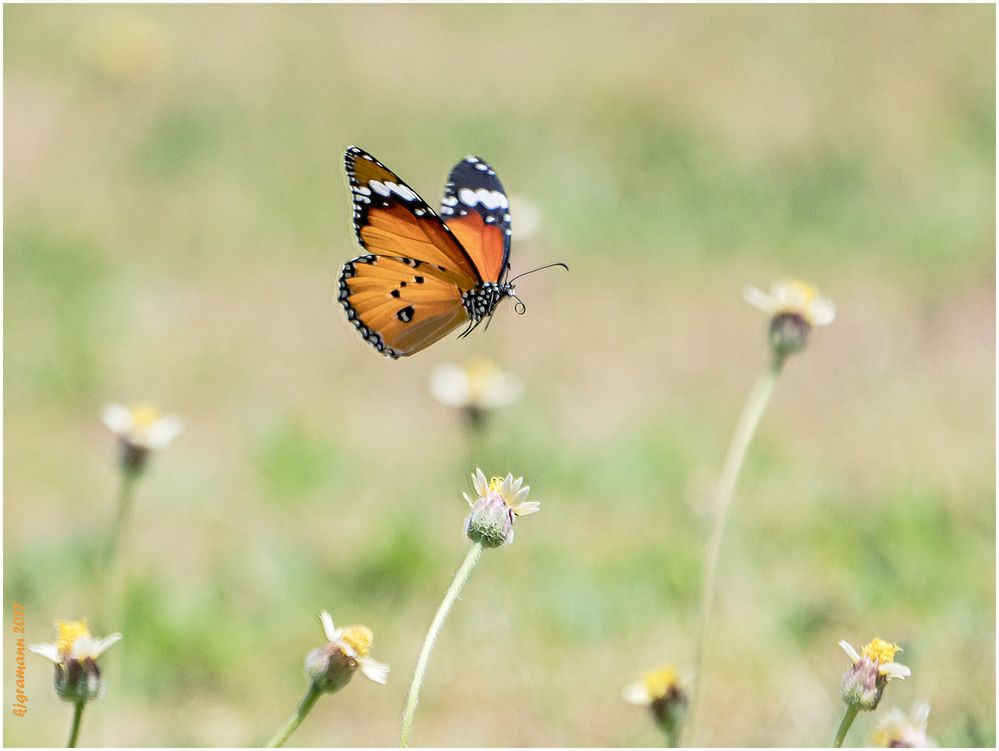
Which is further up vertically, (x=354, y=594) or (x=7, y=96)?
(x=7, y=96)

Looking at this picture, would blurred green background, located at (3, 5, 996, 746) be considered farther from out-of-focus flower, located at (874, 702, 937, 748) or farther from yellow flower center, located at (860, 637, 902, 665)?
yellow flower center, located at (860, 637, 902, 665)

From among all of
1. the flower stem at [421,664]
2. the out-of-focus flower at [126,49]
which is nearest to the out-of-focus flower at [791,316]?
the flower stem at [421,664]

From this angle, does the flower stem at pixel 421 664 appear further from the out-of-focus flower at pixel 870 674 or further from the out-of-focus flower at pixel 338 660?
the out-of-focus flower at pixel 870 674

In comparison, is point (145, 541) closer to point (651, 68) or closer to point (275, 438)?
point (275, 438)

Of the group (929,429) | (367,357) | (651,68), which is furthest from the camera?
(651,68)

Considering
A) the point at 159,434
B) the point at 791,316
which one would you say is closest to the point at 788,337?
the point at 791,316

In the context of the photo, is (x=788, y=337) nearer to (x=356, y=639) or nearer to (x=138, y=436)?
(x=356, y=639)

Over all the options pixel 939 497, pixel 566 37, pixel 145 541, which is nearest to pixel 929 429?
pixel 939 497
